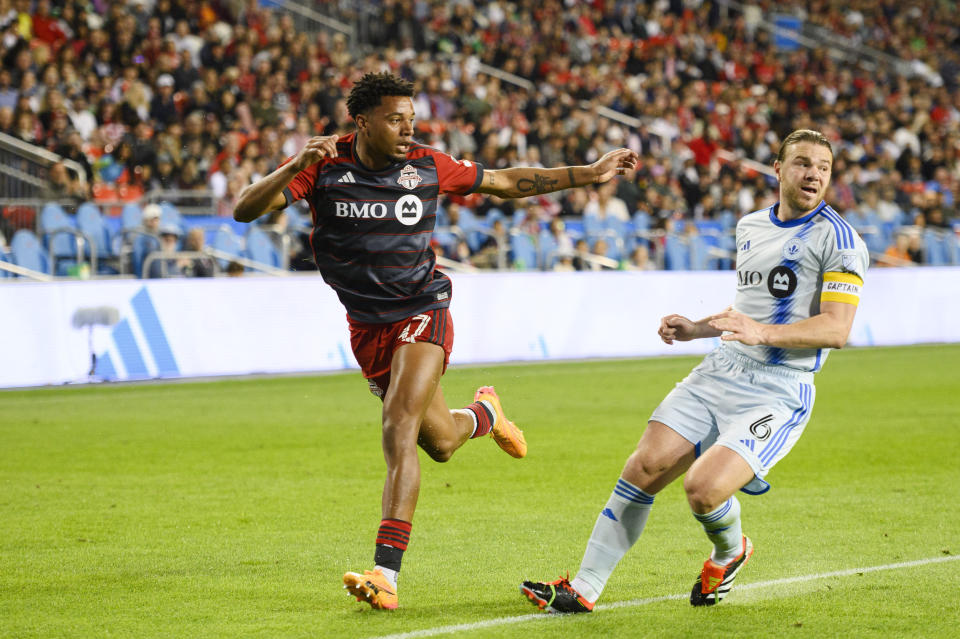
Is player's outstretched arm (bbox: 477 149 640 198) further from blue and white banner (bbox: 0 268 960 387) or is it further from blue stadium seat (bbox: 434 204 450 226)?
blue stadium seat (bbox: 434 204 450 226)

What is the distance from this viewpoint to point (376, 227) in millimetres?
5648

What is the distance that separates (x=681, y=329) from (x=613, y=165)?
1.06 m

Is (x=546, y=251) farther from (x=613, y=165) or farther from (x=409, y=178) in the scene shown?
(x=409, y=178)

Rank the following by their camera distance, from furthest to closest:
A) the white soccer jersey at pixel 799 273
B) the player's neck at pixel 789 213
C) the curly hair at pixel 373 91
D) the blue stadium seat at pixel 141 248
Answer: the blue stadium seat at pixel 141 248 < the curly hair at pixel 373 91 < the player's neck at pixel 789 213 < the white soccer jersey at pixel 799 273

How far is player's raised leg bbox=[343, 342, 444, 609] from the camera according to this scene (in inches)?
198

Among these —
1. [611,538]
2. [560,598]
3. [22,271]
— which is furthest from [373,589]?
[22,271]

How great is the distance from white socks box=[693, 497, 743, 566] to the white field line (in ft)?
0.97

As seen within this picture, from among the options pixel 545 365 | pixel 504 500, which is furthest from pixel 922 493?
pixel 545 365

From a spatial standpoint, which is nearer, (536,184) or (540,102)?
(536,184)

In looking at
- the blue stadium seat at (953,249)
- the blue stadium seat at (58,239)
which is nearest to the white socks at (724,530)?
the blue stadium seat at (58,239)

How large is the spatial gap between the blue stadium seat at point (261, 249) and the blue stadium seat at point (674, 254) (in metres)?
6.56

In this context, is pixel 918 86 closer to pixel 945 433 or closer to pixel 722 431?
pixel 945 433

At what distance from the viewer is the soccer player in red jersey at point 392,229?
5.40m

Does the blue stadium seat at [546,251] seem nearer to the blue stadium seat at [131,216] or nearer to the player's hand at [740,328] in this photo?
the blue stadium seat at [131,216]
